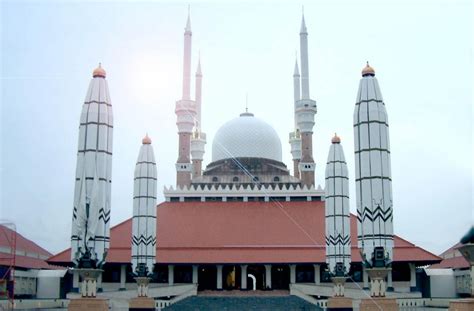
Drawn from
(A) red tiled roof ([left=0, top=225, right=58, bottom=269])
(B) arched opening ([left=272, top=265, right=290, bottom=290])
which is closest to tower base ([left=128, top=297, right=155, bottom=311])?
(A) red tiled roof ([left=0, top=225, right=58, bottom=269])

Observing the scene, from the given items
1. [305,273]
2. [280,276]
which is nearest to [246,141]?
[280,276]

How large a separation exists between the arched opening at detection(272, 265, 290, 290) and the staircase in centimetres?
533

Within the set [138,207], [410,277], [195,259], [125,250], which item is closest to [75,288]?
[125,250]

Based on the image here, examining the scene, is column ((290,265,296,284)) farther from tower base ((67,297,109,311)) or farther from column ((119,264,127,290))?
tower base ((67,297,109,311))

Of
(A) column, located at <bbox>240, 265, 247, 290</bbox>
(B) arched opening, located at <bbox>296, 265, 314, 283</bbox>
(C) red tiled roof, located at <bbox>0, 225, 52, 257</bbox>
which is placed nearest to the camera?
(A) column, located at <bbox>240, 265, 247, 290</bbox>

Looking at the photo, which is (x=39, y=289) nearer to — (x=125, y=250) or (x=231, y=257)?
(x=125, y=250)

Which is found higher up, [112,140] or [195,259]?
[112,140]

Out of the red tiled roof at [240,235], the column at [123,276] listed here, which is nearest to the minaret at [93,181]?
→ the red tiled roof at [240,235]

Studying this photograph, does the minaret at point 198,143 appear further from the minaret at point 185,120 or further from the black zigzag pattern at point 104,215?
the black zigzag pattern at point 104,215

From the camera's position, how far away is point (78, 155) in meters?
30.8

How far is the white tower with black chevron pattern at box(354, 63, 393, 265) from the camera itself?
29.2 meters

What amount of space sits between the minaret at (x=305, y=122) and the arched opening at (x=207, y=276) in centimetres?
1446

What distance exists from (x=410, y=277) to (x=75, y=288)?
26.9 m

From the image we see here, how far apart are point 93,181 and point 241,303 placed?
19326 millimetres
